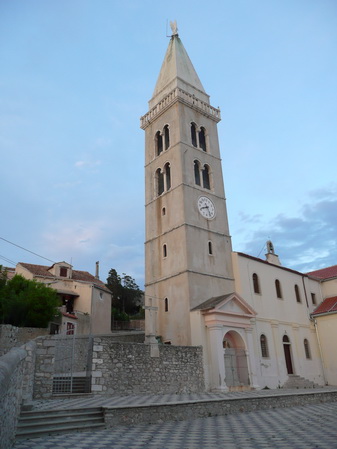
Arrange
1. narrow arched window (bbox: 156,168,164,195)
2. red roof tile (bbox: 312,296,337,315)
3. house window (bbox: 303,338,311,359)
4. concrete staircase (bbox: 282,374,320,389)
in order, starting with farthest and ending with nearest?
red roof tile (bbox: 312,296,337,315), narrow arched window (bbox: 156,168,164,195), house window (bbox: 303,338,311,359), concrete staircase (bbox: 282,374,320,389)

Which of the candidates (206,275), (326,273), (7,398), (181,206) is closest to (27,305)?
(206,275)

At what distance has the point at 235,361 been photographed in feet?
71.6

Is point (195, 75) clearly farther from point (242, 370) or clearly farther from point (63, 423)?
point (63, 423)

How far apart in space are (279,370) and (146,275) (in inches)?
444

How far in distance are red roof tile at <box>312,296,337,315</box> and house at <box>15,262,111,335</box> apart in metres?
19.4

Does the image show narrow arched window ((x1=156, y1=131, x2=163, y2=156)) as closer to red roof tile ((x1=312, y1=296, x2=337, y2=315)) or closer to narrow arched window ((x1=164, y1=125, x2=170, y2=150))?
narrow arched window ((x1=164, y1=125, x2=170, y2=150))

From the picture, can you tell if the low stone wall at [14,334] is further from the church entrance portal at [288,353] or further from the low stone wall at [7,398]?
the church entrance portal at [288,353]

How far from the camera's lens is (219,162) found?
29.8 metres

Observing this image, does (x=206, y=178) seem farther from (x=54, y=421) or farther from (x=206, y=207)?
(x=54, y=421)

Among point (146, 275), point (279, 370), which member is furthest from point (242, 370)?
point (146, 275)

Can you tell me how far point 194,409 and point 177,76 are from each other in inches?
1006

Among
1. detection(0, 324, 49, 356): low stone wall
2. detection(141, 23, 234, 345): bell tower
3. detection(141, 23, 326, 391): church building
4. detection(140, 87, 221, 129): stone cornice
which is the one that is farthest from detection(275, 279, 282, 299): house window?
detection(0, 324, 49, 356): low stone wall

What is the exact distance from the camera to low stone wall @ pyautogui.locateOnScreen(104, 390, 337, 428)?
10.3 m

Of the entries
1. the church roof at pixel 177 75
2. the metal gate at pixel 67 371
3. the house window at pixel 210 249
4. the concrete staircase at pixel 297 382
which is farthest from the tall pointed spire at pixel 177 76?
the concrete staircase at pixel 297 382
